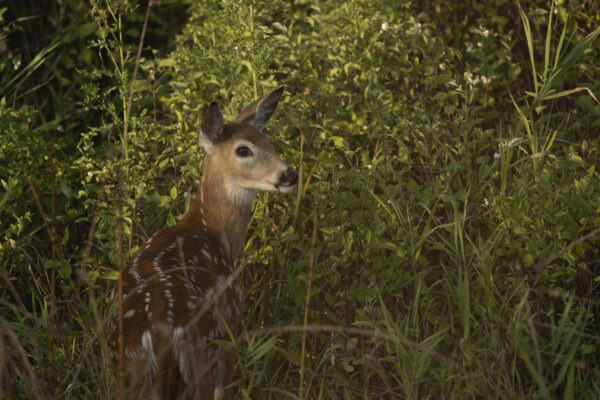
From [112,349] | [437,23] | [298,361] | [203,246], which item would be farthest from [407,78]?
[112,349]

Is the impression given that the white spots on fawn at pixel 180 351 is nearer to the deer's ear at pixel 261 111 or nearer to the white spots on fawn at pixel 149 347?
the white spots on fawn at pixel 149 347

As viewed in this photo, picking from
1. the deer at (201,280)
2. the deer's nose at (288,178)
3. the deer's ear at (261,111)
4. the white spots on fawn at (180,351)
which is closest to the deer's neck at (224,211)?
the deer at (201,280)

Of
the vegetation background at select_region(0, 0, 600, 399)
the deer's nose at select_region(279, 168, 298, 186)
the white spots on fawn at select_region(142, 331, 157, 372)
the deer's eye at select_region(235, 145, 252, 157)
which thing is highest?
the white spots on fawn at select_region(142, 331, 157, 372)

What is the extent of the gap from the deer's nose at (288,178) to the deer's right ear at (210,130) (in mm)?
474

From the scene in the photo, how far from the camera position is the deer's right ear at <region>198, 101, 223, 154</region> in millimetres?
6082

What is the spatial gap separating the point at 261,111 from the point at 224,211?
638 mm

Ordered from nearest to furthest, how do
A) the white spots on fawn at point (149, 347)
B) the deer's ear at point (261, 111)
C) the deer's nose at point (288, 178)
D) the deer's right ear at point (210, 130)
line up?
1. the white spots on fawn at point (149, 347)
2. the deer's nose at point (288, 178)
3. the deer's right ear at point (210, 130)
4. the deer's ear at point (261, 111)

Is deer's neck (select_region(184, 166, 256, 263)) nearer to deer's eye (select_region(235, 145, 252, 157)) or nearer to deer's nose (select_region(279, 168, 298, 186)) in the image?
deer's eye (select_region(235, 145, 252, 157))

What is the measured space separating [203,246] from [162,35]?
14.9ft

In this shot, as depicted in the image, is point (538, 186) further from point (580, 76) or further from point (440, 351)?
point (580, 76)

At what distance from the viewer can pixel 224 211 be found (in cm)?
604

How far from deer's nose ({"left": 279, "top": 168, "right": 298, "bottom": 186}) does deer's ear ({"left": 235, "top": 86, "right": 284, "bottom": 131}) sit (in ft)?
1.61

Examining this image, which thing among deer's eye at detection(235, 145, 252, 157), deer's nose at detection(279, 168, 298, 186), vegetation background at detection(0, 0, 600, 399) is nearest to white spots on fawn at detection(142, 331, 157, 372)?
vegetation background at detection(0, 0, 600, 399)

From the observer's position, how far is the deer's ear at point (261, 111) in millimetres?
6234
